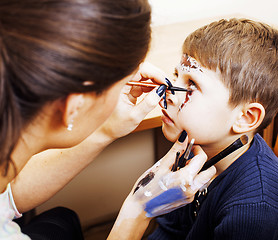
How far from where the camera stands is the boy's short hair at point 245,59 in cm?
83

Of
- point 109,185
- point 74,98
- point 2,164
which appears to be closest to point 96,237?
point 109,185

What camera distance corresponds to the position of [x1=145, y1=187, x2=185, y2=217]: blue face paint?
2.78 feet

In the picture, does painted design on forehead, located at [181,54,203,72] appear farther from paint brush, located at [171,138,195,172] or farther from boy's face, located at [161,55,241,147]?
paint brush, located at [171,138,195,172]

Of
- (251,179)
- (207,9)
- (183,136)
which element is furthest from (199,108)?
(207,9)

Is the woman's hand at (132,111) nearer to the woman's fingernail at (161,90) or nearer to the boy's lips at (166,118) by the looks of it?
the woman's fingernail at (161,90)

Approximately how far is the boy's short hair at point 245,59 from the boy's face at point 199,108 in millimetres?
23

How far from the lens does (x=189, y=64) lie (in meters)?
0.89

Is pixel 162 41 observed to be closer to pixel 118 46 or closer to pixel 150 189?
pixel 150 189

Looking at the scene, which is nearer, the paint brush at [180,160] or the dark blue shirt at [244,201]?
the dark blue shirt at [244,201]

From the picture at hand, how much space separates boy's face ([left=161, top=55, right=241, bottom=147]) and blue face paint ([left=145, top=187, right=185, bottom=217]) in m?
0.17

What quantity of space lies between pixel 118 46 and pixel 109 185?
1237 millimetres

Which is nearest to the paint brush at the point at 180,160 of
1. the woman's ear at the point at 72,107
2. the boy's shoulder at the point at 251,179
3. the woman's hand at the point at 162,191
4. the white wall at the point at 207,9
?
the woman's hand at the point at 162,191

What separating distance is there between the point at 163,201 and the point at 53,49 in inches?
21.0

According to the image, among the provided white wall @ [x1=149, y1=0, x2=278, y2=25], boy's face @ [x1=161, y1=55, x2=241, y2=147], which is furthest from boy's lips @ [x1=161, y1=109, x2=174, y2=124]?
white wall @ [x1=149, y1=0, x2=278, y2=25]
